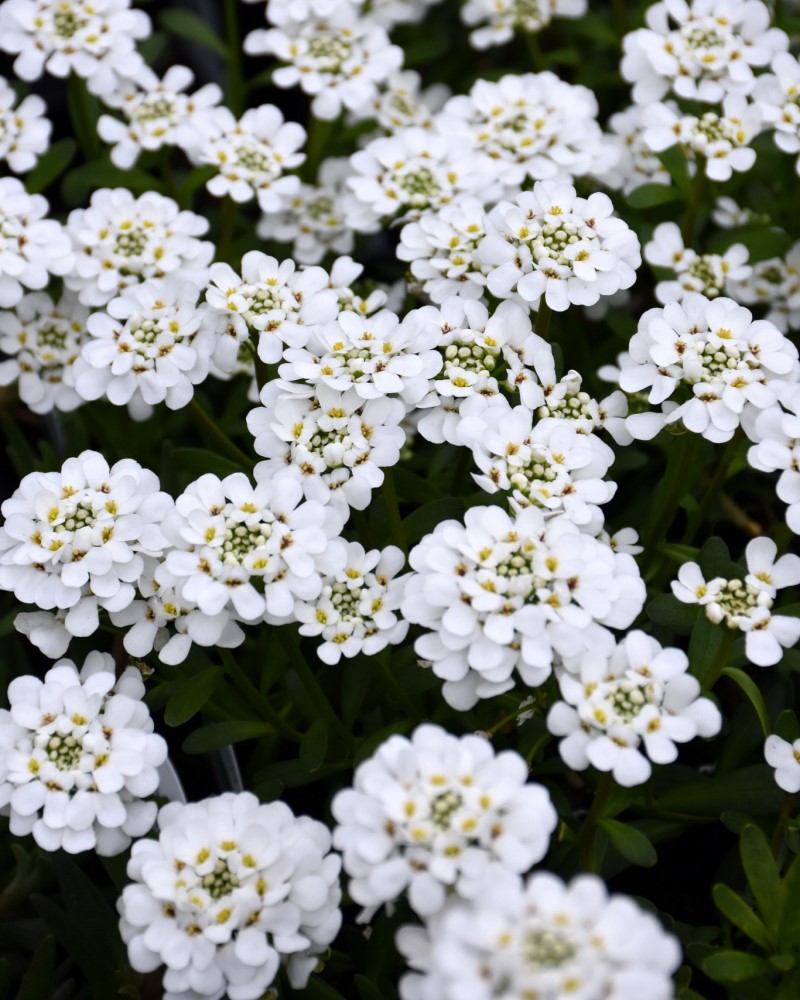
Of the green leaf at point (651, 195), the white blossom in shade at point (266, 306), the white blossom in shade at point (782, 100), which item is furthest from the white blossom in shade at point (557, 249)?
the white blossom in shade at point (782, 100)

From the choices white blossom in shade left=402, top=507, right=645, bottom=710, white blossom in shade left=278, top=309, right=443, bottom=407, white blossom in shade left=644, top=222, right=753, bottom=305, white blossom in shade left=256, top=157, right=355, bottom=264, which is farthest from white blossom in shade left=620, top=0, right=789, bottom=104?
white blossom in shade left=402, top=507, right=645, bottom=710

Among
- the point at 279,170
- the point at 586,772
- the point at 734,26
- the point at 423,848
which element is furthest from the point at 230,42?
the point at 423,848

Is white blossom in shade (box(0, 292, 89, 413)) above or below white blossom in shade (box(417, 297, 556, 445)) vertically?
below

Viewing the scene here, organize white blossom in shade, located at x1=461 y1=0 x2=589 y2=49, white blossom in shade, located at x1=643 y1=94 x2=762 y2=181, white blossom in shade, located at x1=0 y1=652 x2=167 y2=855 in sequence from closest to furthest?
white blossom in shade, located at x1=0 y1=652 x2=167 y2=855 < white blossom in shade, located at x1=643 y1=94 x2=762 y2=181 < white blossom in shade, located at x1=461 y1=0 x2=589 y2=49

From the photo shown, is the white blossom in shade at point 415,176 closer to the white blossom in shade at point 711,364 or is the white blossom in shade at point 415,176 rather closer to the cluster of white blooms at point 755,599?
the white blossom in shade at point 711,364

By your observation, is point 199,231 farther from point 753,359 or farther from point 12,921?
point 12,921

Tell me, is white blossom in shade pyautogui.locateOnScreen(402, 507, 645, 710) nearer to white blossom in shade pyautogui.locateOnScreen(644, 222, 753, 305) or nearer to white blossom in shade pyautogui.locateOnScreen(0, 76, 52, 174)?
white blossom in shade pyautogui.locateOnScreen(644, 222, 753, 305)

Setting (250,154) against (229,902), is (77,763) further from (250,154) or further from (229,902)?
(250,154)

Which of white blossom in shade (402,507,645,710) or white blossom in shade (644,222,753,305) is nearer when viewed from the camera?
white blossom in shade (402,507,645,710)
